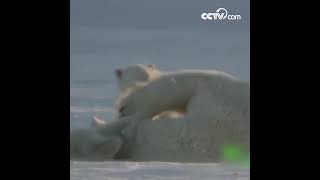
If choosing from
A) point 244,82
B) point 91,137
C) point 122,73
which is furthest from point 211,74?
point 91,137

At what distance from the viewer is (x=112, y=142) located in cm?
321

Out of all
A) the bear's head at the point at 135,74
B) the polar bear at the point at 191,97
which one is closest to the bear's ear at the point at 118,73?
the bear's head at the point at 135,74

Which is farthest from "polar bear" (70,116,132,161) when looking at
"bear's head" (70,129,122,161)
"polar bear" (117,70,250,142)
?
"polar bear" (117,70,250,142)

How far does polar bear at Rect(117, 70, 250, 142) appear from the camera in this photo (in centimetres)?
323

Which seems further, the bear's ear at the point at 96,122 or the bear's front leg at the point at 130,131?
the bear's front leg at the point at 130,131

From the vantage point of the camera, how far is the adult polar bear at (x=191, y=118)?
3207mm

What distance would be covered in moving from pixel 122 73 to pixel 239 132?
22.7 inches

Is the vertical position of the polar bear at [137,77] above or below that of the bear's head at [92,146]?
above

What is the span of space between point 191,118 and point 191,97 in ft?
0.38

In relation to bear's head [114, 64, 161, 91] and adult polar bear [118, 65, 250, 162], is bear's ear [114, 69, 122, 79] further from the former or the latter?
adult polar bear [118, 65, 250, 162]

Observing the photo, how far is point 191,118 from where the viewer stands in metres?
3.26

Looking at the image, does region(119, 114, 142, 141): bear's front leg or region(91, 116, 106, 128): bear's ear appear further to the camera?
region(119, 114, 142, 141): bear's front leg

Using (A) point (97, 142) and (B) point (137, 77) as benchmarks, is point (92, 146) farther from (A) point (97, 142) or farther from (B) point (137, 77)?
Result: (B) point (137, 77)

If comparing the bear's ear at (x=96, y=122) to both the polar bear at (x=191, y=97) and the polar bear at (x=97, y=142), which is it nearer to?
the polar bear at (x=97, y=142)
